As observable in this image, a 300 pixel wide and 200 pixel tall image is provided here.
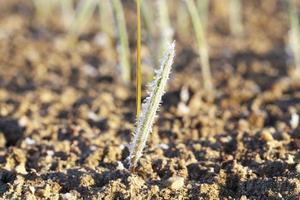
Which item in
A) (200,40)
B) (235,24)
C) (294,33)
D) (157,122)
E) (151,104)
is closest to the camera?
(151,104)

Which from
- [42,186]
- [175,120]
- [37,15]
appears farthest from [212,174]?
[37,15]

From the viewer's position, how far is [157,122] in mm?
2168

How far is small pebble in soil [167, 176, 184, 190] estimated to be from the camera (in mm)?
1473

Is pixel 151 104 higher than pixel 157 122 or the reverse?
the reverse

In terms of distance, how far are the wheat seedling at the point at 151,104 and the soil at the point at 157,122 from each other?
0.28 ft

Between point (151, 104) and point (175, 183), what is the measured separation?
0.23 metres

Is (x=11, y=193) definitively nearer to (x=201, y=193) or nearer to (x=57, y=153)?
(x=57, y=153)

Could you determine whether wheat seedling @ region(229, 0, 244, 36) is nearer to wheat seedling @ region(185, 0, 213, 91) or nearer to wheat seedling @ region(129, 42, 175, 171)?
wheat seedling @ region(185, 0, 213, 91)

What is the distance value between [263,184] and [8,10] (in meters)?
3.26

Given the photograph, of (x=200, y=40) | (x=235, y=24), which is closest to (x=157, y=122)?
(x=200, y=40)

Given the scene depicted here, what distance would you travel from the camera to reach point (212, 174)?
5.13 ft

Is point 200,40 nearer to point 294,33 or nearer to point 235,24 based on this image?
point 294,33

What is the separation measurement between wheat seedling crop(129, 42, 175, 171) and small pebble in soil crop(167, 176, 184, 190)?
0.13m

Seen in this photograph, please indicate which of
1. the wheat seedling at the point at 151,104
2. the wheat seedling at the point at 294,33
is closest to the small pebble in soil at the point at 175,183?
the wheat seedling at the point at 151,104
